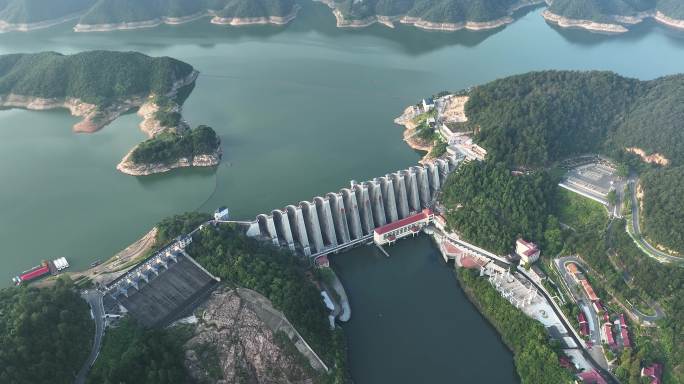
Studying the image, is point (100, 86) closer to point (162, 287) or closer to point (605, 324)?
point (162, 287)

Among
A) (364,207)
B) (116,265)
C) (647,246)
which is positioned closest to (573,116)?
(647,246)

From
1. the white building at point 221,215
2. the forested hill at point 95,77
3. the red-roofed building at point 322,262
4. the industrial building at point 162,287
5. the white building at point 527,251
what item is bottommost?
the white building at point 527,251

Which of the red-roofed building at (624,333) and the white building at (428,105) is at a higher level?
the white building at (428,105)

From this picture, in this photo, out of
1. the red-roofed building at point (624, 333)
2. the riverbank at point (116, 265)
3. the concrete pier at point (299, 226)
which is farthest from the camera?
the concrete pier at point (299, 226)

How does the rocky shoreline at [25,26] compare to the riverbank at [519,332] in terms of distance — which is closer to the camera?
the riverbank at [519,332]

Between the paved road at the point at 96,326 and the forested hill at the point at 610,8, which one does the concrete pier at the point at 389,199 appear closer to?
the paved road at the point at 96,326

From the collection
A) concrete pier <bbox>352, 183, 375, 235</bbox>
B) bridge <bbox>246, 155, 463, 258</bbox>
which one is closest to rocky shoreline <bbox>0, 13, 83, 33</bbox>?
bridge <bbox>246, 155, 463, 258</bbox>

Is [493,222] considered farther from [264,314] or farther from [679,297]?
[264,314]

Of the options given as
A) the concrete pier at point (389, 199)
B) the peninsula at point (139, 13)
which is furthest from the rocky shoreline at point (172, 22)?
the concrete pier at point (389, 199)
